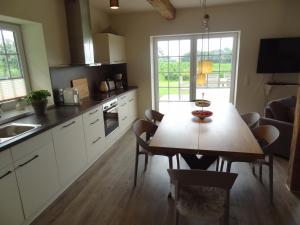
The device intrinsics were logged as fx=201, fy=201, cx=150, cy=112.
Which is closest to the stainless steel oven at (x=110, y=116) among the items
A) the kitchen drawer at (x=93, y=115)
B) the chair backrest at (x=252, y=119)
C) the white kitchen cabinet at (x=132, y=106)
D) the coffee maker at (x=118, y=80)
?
the kitchen drawer at (x=93, y=115)

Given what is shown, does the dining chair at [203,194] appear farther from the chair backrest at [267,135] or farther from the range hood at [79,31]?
the range hood at [79,31]

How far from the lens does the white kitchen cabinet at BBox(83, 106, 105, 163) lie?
278cm

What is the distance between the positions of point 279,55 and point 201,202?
347 cm

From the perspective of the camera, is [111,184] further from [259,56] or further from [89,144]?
[259,56]

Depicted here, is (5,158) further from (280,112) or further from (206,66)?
(280,112)

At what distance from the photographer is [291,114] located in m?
3.02

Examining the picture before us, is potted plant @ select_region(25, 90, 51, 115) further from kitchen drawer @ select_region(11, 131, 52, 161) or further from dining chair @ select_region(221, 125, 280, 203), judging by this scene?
dining chair @ select_region(221, 125, 280, 203)

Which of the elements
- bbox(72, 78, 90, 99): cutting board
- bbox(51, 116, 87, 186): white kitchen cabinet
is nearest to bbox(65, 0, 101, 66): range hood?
bbox(72, 78, 90, 99): cutting board

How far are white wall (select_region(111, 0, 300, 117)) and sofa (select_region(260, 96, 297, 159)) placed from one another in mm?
1044

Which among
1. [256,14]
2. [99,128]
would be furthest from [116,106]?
[256,14]

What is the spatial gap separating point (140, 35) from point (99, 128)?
2.45 meters

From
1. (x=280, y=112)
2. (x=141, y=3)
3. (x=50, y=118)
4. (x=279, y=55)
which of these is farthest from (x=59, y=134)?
(x=279, y=55)

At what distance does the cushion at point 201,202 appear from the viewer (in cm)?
142

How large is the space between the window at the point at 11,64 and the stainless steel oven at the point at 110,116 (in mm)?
1162
